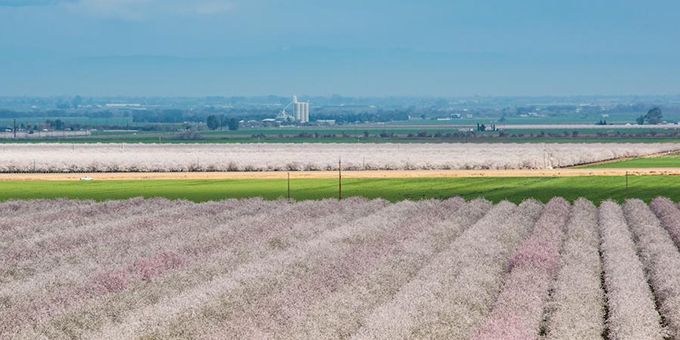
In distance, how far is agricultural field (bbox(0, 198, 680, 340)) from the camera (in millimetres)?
15641

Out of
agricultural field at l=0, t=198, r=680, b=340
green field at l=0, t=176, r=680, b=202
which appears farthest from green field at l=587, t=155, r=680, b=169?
agricultural field at l=0, t=198, r=680, b=340

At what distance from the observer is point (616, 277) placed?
2003 cm

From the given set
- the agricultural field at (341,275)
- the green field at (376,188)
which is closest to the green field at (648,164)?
the green field at (376,188)

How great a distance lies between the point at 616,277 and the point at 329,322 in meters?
6.43

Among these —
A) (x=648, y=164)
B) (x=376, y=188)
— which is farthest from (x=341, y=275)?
(x=648, y=164)

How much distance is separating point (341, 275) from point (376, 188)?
29646mm

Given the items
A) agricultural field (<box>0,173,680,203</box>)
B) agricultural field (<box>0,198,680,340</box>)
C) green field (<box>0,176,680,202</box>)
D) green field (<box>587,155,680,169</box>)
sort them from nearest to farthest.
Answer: agricultural field (<box>0,198,680,340</box>), agricultural field (<box>0,173,680,203</box>), green field (<box>0,176,680,202</box>), green field (<box>587,155,680,169</box>)

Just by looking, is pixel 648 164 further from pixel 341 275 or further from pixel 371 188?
pixel 341 275

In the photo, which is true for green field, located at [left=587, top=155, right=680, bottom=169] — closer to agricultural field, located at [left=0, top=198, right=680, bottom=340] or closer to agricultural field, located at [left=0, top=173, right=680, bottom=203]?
agricultural field, located at [left=0, top=173, right=680, bottom=203]

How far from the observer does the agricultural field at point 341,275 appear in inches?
616

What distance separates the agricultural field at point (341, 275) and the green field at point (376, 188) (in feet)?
37.0

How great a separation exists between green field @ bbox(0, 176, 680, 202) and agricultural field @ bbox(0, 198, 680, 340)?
37.0ft

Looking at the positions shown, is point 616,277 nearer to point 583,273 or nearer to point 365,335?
point 583,273

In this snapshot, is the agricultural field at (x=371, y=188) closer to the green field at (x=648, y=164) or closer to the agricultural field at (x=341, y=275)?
the agricultural field at (x=341, y=275)
